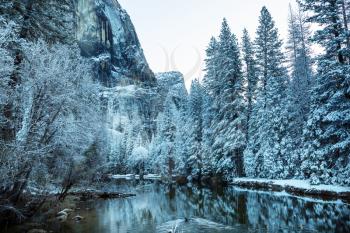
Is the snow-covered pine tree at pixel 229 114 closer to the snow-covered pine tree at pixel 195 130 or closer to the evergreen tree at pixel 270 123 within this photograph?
the evergreen tree at pixel 270 123

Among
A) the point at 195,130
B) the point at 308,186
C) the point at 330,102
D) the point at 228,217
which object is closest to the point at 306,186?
the point at 308,186

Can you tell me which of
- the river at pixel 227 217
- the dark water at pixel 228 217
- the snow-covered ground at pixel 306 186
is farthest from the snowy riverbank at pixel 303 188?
the dark water at pixel 228 217

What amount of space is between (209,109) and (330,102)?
2744 cm

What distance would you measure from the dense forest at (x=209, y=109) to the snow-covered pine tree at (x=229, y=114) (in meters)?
0.13

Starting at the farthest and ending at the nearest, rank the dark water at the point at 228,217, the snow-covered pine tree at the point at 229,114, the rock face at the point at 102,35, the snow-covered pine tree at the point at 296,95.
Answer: the rock face at the point at 102,35 < the snow-covered pine tree at the point at 229,114 < the snow-covered pine tree at the point at 296,95 < the dark water at the point at 228,217

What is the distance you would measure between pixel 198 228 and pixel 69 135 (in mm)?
7437

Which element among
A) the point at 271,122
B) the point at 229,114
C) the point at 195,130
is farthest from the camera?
the point at 195,130

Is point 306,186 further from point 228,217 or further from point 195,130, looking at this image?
point 195,130

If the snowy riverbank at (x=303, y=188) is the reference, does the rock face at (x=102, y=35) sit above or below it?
above

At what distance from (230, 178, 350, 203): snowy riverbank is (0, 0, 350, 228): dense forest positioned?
796 millimetres

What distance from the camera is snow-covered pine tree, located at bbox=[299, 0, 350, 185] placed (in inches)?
893

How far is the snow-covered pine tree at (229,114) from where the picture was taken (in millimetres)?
41375

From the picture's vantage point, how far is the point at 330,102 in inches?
925

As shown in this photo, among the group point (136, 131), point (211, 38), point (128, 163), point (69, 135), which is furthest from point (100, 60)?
point (69, 135)
